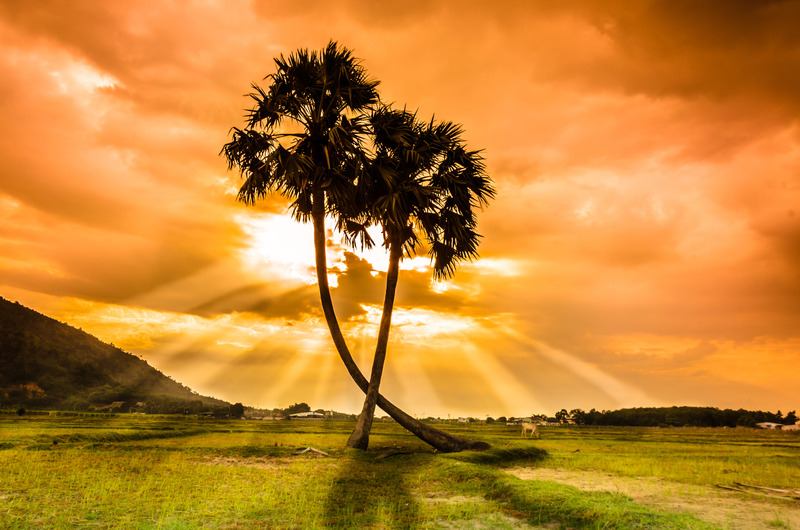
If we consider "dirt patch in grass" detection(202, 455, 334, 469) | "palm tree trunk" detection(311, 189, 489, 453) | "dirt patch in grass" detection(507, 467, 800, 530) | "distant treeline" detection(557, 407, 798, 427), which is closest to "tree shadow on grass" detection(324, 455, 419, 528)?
"dirt patch in grass" detection(202, 455, 334, 469)

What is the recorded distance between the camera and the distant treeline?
97.9 metres

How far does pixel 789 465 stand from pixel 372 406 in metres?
18.2

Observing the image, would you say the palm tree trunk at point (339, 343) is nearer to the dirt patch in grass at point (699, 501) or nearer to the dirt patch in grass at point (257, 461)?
the dirt patch in grass at point (257, 461)

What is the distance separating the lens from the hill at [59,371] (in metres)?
111

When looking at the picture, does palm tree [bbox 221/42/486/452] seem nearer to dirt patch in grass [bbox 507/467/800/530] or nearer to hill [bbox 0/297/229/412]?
dirt patch in grass [bbox 507/467/800/530]

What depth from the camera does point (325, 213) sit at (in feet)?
67.8

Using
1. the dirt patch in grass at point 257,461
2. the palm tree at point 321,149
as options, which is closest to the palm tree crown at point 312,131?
the palm tree at point 321,149

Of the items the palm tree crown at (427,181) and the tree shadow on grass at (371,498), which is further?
the palm tree crown at (427,181)

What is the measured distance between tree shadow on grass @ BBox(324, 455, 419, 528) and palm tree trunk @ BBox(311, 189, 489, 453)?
391cm

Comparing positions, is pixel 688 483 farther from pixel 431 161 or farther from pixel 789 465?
pixel 431 161

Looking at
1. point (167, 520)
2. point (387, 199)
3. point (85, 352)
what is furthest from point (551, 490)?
point (85, 352)

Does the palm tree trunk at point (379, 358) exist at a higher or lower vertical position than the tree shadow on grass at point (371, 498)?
higher

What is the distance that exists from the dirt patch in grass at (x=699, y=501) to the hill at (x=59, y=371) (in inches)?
4416

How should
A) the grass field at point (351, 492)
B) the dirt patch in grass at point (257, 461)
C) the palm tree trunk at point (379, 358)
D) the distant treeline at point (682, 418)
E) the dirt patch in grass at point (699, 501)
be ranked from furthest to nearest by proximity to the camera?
the distant treeline at point (682, 418) < the palm tree trunk at point (379, 358) < the dirt patch in grass at point (257, 461) < the dirt patch in grass at point (699, 501) < the grass field at point (351, 492)
